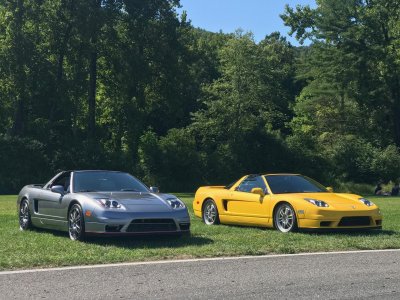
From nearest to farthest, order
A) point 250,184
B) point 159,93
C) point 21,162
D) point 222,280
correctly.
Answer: point 222,280 < point 250,184 < point 21,162 < point 159,93

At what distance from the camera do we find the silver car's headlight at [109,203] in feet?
34.8

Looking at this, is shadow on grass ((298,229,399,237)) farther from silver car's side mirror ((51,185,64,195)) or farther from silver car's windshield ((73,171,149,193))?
silver car's side mirror ((51,185,64,195))

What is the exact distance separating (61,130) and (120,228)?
39.6 metres

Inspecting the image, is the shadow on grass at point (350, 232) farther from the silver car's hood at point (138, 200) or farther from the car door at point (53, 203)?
the car door at point (53, 203)

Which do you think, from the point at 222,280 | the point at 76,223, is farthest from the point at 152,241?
the point at 222,280

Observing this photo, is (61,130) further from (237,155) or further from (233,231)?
(233,231)

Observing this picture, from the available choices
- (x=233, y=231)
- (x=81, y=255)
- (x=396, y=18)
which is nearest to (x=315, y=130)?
(x=396, y=18)

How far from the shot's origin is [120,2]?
46812 mm

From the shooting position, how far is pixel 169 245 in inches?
419

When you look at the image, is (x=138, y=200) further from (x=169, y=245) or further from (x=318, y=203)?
(x=318, y=203)

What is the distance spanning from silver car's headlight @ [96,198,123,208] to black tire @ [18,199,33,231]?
275cm

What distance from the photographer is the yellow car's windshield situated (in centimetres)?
1337

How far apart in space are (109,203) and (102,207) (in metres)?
0.18

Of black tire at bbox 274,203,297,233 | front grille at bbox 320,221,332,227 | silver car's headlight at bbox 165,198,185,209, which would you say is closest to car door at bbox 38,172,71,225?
silver car's headlight at bbox 165,198,185,209
